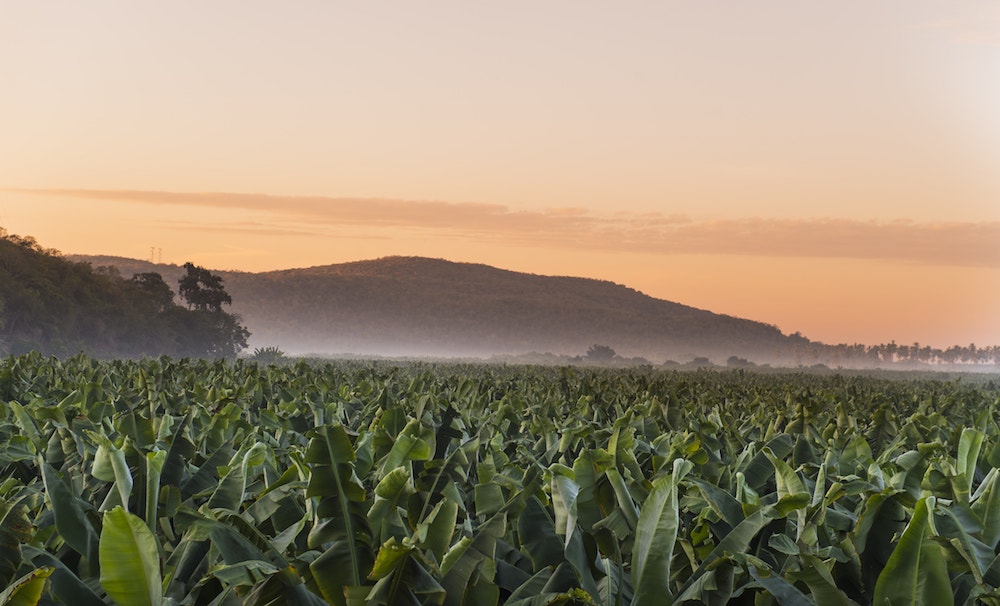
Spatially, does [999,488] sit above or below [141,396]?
above

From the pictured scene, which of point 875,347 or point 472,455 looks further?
point 875,347

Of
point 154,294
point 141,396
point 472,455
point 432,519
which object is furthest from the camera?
point 154,294

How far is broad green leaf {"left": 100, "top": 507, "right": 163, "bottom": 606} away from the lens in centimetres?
150

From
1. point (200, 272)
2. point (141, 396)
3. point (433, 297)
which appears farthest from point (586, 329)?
point (141, 396)

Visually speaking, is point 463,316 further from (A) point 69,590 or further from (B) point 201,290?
(A) point 69,590

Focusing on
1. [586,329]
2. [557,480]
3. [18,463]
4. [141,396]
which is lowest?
[586,329]

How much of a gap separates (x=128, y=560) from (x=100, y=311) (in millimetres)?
63464

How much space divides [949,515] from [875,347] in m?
195

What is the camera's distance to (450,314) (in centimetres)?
17988

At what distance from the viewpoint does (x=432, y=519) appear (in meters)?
1.95

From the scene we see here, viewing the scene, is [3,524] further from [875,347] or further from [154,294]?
[875,347]

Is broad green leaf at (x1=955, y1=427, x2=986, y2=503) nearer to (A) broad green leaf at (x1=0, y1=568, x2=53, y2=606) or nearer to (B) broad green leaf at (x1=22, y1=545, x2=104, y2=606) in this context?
(B) broad green leaf at (x1=22, y1=545, x2=104, y2=606)

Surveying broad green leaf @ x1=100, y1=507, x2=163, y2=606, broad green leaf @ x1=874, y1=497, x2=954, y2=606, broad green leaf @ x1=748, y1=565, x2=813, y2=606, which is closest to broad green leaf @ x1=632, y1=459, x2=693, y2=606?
broad green leaf @ x1=748, y1=565, x2=813, y2=606

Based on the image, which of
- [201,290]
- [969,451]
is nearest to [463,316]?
[201,290]
